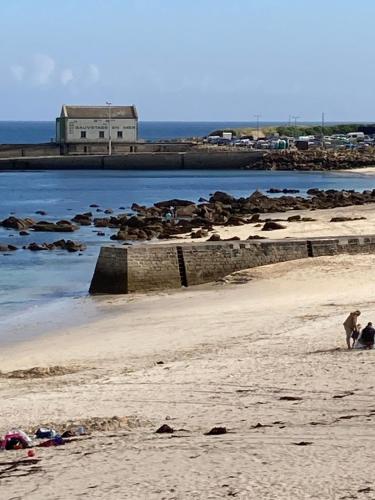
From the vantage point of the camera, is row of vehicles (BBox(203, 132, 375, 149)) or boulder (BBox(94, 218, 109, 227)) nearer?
boulder (BBox(94, 218, 109, 227))

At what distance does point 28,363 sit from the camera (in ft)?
62.1

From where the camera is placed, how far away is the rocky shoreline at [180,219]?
39.9 m

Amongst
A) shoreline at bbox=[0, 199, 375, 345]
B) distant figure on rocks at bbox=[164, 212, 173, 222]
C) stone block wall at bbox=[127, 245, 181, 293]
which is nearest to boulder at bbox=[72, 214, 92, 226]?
distant figure on rocks at bbox=[164, 212, 173, 222]

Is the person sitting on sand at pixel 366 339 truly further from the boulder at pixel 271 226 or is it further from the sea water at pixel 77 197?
the boulder at pixel 271 226

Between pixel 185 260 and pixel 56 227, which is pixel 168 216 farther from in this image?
pixel 185 260

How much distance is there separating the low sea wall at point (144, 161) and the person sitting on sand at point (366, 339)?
80162mm

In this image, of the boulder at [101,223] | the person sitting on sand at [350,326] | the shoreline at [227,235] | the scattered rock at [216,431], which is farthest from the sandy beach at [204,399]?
the boulder at [101,223]

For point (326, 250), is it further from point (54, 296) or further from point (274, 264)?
point (54, 296)

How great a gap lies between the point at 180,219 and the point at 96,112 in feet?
178

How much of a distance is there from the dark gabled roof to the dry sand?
7539 cm

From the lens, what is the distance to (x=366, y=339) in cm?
1702

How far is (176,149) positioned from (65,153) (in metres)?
10.8

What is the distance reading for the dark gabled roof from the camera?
9869 centimetres

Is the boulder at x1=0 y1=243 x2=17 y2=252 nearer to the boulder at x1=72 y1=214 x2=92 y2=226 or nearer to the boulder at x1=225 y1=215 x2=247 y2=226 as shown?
the boulder at x1=225 y1=215 x2=247 y2=226
